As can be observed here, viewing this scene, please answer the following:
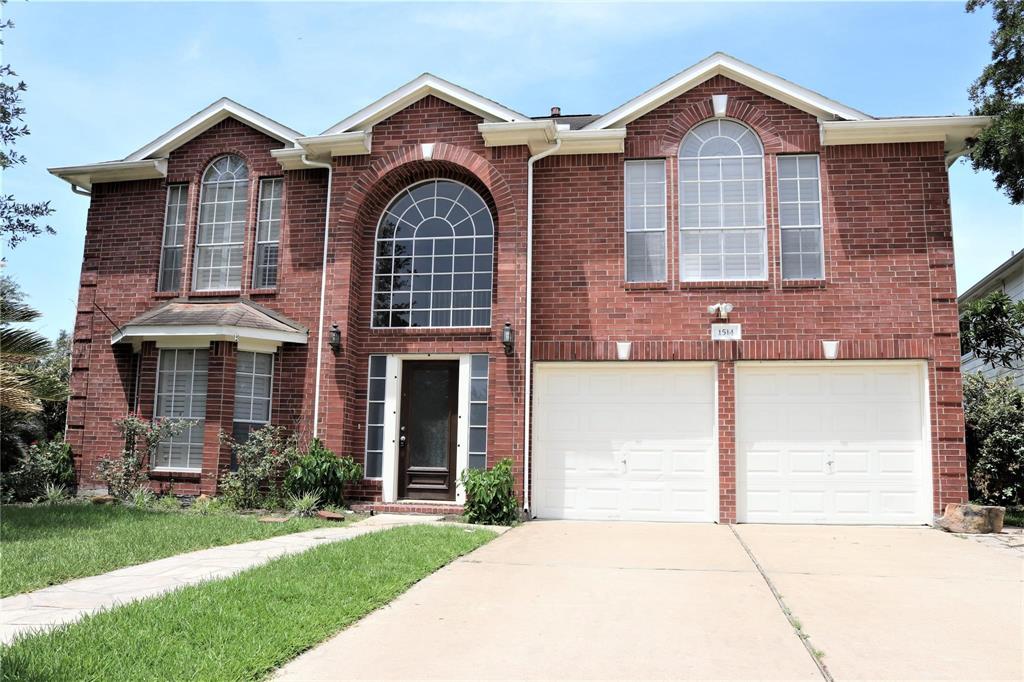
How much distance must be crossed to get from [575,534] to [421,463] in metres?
3.10

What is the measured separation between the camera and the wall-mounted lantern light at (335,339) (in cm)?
1184

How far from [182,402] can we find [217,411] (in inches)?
39.8

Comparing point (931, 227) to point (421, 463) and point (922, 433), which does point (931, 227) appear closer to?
point (922, 433)

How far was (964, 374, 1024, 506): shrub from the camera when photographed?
11164 mm

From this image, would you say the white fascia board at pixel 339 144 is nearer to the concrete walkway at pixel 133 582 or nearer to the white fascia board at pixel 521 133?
the white fascia board at pixel 521 133

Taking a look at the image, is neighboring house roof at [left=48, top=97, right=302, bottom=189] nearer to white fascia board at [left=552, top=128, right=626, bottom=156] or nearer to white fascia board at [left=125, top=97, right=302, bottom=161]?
white fascia board at [left=125, top=97, right=302, bottom=161]

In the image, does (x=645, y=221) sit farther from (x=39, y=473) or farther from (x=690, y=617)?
(x=39, y=473)

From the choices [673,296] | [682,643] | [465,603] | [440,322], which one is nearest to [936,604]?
[682,643]

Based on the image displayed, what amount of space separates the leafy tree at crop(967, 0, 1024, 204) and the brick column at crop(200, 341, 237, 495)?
11928 mm

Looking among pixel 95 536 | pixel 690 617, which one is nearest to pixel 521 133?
pixel 95 536

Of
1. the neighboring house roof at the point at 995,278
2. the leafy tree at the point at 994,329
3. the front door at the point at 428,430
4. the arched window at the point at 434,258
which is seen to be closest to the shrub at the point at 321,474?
the front door at the point at 428,430

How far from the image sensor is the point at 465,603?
6.03m

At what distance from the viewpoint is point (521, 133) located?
1179 centimetres

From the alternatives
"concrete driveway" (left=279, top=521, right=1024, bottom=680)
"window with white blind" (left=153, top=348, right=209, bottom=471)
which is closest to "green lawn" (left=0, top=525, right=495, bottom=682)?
"concrete driveway" (left=279, top=521, right=1024, bottom=680)
